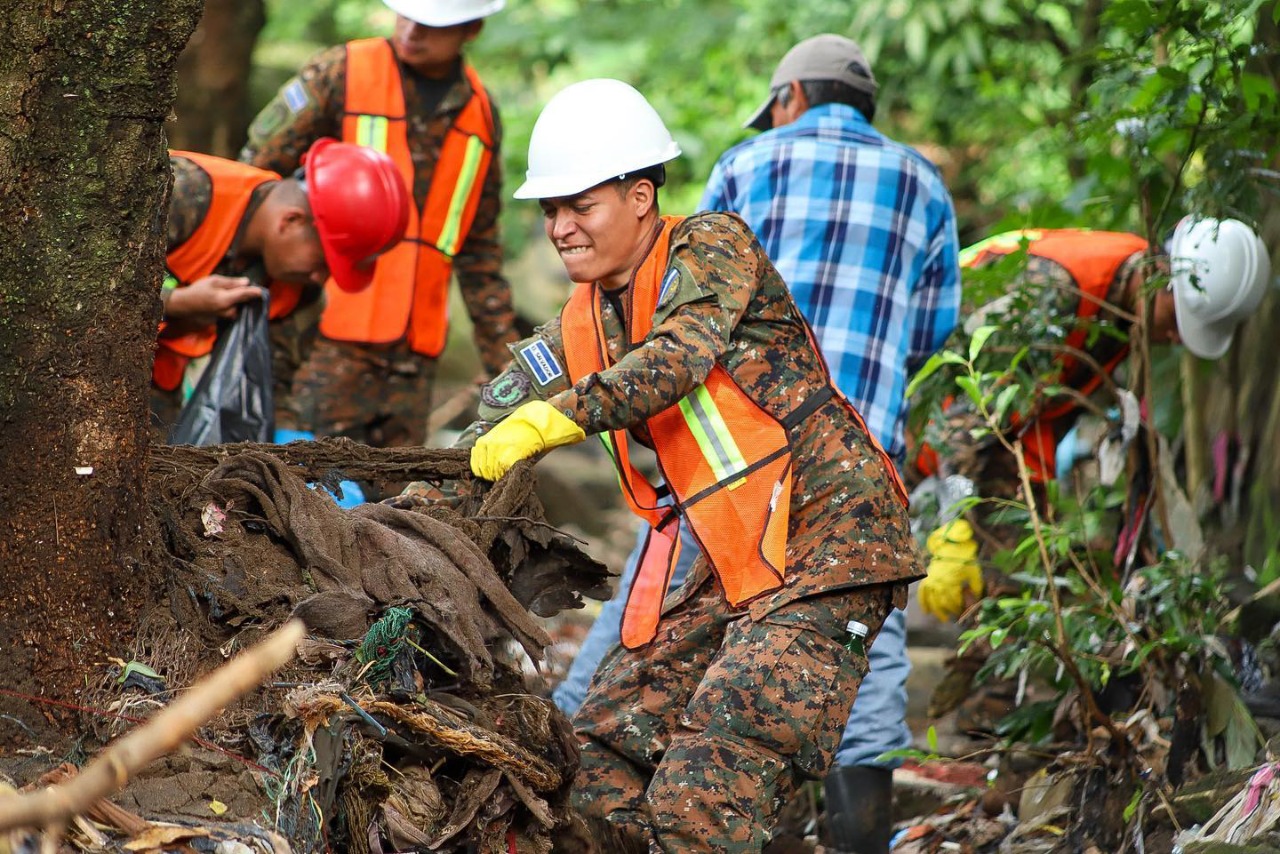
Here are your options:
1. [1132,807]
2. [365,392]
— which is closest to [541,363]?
[1132,807]

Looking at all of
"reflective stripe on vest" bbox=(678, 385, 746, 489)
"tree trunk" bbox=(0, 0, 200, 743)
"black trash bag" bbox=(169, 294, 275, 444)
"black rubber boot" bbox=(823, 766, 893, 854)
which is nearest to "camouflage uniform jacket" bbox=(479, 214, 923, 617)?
"reflective stripe on vest" bbox=(678, 385, 746, 489)

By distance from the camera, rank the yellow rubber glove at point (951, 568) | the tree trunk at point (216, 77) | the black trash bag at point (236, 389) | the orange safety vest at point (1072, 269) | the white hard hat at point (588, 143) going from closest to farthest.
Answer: the white hard hat at point (588, 143) → the black trash bag at point (236, 389) → the orange safety vest at point (1072, 269) → the yellow rubber glove at point (951, 568) → the tree trunk at point (216, 77)

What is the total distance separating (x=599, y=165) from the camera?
361 cm

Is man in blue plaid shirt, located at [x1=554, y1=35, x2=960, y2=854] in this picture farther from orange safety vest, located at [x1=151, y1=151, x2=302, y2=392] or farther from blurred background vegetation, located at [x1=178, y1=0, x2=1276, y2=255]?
orange safety vest, located at [x1=151, y1=151, x2=302, y2=392]

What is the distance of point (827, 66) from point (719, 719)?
2678 mm

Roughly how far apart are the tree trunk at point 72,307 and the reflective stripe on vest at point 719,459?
4.10 feet

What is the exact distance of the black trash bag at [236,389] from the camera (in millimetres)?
4613

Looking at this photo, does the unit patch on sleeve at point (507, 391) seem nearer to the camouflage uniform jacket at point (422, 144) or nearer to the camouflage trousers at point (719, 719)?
the camouflage trousers at point (719, 719)

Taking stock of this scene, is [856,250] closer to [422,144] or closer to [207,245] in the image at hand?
[422,144]

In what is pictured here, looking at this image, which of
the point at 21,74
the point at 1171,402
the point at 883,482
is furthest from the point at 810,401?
the point at 1171,402

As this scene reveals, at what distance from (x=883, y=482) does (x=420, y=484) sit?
117cm

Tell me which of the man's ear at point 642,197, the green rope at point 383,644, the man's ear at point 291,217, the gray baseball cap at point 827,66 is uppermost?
the gray baseball cap at point 827,66

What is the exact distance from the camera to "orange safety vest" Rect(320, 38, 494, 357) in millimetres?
5758

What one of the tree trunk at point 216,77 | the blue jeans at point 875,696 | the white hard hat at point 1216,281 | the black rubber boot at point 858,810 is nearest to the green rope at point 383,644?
the blue jeans at point 875,696
